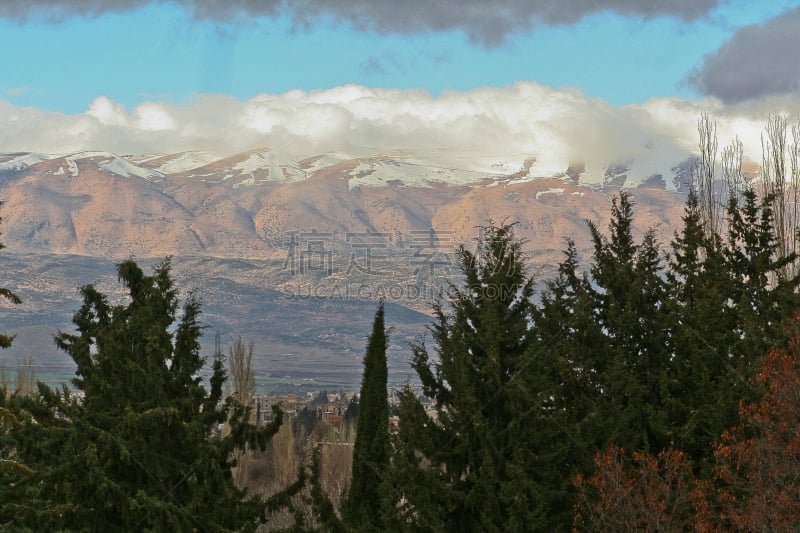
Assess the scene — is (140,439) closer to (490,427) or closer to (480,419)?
(480,419)

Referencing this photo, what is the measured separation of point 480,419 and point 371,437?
5.48m

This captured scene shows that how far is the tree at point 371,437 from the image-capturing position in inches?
874

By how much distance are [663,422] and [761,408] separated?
317 centimetres

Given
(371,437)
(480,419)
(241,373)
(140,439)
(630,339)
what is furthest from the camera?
(241,373)

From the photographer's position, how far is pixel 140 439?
16.9 meters

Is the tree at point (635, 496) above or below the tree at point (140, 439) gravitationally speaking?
below

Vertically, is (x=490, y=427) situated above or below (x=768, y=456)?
above

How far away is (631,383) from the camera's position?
20.7m

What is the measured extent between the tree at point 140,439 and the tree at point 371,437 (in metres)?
4.36

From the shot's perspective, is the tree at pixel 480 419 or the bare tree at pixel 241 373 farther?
the bare tree at pixel 241 373

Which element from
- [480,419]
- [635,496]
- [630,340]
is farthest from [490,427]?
[630,340]

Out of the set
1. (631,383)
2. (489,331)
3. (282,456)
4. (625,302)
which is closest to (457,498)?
(489,331)

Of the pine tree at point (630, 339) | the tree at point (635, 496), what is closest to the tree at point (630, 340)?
the pine tree at point (630, 339)

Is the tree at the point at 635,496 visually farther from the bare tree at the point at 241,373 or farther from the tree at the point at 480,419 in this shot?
the bare tree at the point at 241,373
